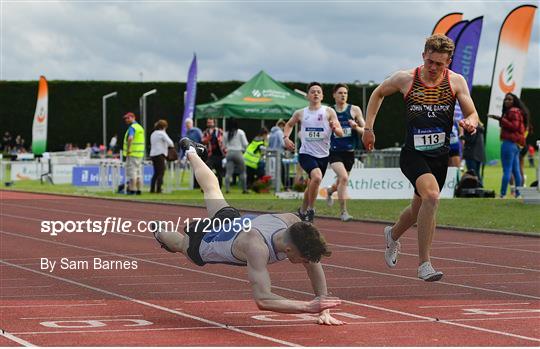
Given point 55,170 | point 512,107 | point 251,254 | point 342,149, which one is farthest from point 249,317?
point 55,170

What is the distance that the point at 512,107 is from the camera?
24094 mm

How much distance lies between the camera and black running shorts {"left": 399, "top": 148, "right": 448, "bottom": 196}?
34.8 feet

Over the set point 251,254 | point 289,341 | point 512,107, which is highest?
point 512,107

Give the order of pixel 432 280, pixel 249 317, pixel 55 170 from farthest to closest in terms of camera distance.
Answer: pixel 55 170
pixel 432 280
pixel 249 317

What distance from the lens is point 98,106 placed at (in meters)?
60.8

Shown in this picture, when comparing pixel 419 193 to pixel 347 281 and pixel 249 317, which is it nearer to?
pixel 347 281

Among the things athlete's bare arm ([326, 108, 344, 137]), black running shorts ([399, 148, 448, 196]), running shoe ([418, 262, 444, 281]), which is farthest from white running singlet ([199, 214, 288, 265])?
athlete's bare arm ([326, 108, 344, 137])

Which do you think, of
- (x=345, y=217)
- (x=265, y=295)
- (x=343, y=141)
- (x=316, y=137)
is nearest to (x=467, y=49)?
(x=343, y=141)

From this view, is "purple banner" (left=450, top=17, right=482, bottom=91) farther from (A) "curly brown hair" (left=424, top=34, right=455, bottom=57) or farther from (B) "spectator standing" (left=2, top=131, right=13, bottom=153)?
(B) "spectator standing" (left=2, top=131, right=13, bottom=153)

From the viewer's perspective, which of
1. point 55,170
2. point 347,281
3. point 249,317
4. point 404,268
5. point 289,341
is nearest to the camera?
point 289,341

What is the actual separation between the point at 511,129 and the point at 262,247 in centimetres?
1646

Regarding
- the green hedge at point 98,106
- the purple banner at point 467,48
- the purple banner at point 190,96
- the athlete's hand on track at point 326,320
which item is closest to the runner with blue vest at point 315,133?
the athlete's hand on track at point 326,320

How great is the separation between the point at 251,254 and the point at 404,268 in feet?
15.0

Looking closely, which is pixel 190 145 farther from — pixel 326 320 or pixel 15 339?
pixel 15 339
